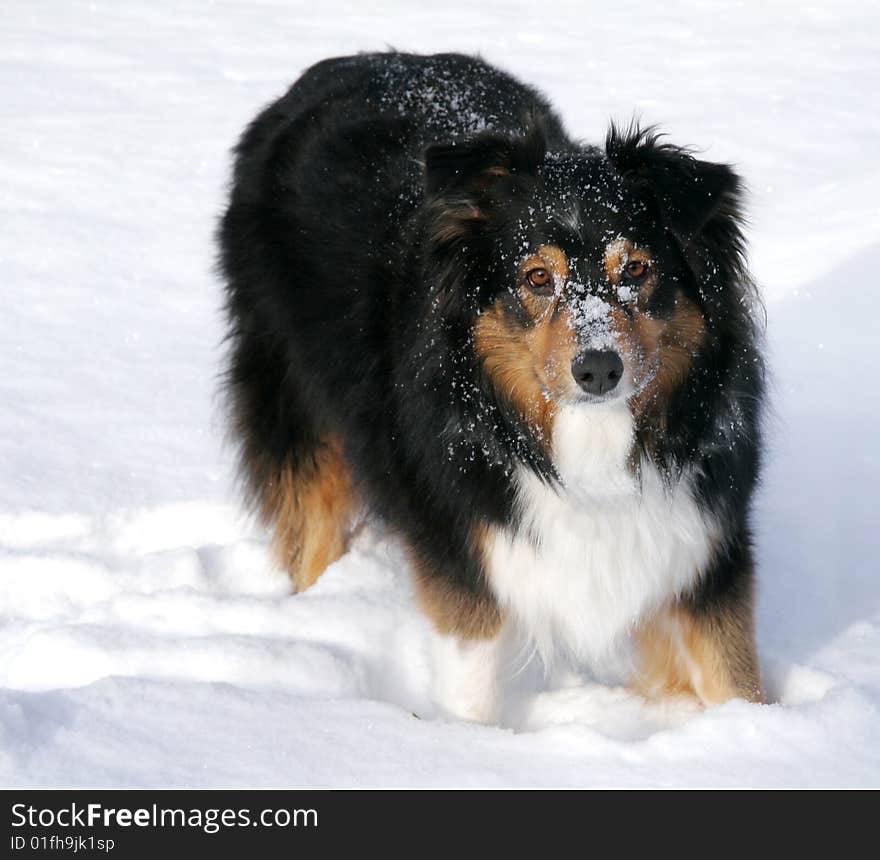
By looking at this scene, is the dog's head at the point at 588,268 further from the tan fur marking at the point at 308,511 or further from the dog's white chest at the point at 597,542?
the tan fur marking at the point at 308,511

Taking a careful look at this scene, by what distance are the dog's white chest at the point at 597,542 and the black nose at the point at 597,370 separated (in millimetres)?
216

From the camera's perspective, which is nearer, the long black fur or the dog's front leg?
the long black fur

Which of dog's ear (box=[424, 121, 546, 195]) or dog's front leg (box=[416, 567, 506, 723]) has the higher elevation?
dog's ear (box=[424, 121, 546, 195])

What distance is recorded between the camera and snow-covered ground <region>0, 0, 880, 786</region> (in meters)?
3.17

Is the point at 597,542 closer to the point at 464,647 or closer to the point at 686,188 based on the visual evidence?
the point at 464,647

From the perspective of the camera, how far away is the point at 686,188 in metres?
3.07

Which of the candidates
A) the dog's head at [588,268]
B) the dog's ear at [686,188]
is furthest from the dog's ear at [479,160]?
the dog's ear at [686,188]

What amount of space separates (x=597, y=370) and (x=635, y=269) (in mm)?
302

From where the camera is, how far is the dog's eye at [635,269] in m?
3.06

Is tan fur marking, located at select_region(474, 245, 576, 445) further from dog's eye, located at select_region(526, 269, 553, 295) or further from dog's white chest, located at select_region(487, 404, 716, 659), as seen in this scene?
dog's white chest, located at select_region(487, 404, 716, 659)

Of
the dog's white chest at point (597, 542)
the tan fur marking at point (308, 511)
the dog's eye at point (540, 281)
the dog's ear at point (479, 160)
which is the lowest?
the tan fur marking at point (308, 511)

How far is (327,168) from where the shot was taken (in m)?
4.16

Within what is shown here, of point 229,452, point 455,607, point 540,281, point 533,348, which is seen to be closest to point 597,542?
point 455,607

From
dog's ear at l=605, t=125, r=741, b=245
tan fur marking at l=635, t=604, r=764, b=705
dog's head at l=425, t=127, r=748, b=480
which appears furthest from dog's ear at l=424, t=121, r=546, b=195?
tan fur marking at l=635, t=604, r=764, b=705
